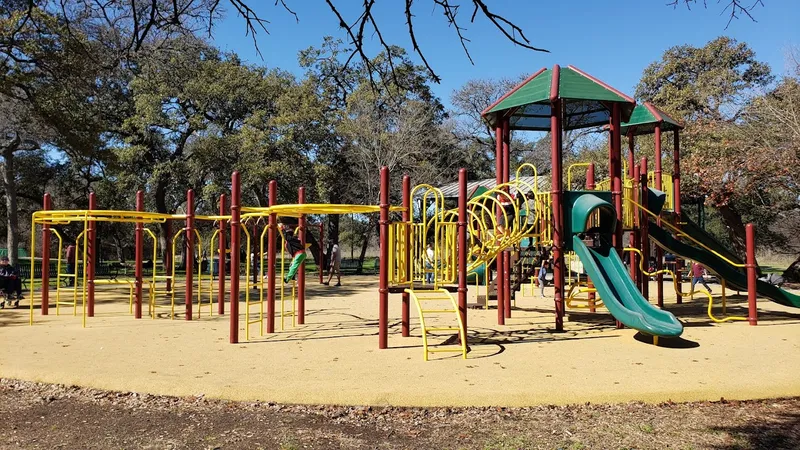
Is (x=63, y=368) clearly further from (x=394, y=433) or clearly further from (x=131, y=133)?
(x=131, y=133)

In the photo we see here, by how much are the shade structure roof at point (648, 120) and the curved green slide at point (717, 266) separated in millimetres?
2793

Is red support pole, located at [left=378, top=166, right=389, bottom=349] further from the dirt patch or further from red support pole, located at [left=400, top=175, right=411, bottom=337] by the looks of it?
the dirt patch

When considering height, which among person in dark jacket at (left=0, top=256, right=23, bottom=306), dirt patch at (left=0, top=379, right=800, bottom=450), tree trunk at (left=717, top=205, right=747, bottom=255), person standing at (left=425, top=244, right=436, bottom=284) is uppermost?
tree trunk at (left=717, top=205, right=747, bottom=255)

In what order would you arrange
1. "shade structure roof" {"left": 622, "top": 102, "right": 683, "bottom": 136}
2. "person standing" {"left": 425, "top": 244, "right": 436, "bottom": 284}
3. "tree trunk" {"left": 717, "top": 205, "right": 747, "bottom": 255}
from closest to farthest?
"person standing" {"left": 425, "top": 244, "right": 436, "bottom": 284}, "shade structure roof" {"left": 622, "top": 102, "right": 683, "bottom": 136}, "tree trunk" {"left": 717, "top": 205, "right": 747, "bottom": 255}

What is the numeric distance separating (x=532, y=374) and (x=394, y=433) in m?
2.49

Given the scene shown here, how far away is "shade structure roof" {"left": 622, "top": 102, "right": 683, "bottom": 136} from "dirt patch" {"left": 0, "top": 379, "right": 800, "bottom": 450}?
9.13 metres

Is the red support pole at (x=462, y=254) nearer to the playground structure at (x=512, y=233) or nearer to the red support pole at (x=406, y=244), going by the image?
the playground structure at (x=512, y=233)

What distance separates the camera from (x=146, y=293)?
1755 centimetres

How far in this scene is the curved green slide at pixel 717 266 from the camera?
11609 millimetres

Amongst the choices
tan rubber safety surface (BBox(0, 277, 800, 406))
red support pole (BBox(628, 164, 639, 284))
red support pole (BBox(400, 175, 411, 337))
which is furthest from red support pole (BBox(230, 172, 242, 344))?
red support pole (BBox(628, 164, 639, 284))

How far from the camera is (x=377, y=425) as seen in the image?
489 centimetres

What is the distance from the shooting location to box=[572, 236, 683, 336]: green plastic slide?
26.5 feet

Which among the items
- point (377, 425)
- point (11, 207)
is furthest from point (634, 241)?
point (11, 207)

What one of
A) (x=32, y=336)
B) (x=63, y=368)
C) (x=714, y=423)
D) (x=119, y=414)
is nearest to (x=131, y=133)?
(x=32, y=336)
